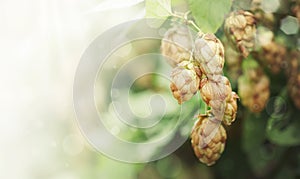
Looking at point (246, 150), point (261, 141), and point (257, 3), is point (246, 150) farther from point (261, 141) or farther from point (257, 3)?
point (257, 3)

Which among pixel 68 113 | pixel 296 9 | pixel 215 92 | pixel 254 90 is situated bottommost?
pixel 68 113

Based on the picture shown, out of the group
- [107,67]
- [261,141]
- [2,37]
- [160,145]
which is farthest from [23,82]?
[261,141]

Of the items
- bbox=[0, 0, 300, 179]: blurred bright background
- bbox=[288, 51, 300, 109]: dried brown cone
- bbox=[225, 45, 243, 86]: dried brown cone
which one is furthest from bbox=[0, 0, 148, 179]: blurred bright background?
bbox=[288, 51, 300, 109]: dried brown cone

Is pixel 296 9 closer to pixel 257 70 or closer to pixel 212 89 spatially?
pixel 257 70

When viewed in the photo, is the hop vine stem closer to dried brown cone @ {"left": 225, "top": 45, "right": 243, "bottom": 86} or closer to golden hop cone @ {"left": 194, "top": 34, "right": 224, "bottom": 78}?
golden hop cone @ {"left": 194, "top": 34, "right": 224, "bottom": 78}

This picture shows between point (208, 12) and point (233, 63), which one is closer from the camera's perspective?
point (208, 12)

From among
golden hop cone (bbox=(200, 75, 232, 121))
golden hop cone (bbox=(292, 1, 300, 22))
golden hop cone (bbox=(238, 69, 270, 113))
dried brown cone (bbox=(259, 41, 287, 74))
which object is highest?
golden hop cone (bbox=(200, 75, 232, 121))

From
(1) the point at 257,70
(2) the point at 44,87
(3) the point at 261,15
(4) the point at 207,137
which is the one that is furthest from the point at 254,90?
(2) the point at 44,87
